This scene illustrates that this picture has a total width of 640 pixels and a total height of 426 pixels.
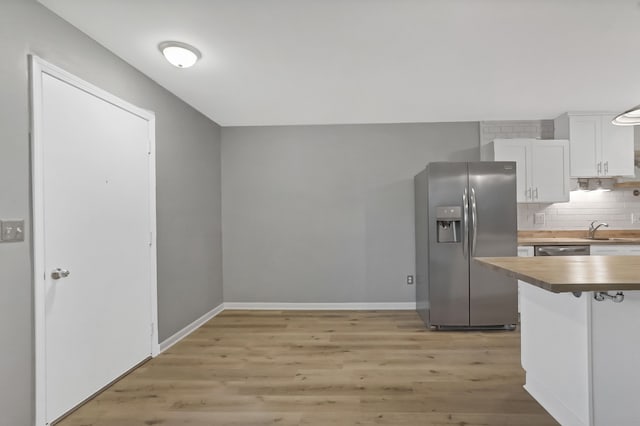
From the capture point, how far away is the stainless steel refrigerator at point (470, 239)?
352cm

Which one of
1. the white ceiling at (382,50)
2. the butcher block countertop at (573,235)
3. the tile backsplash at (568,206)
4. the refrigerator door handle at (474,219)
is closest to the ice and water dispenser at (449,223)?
the refrigerator door handle at (474,219)

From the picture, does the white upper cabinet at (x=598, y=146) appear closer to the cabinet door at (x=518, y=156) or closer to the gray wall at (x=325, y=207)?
the cabinet door at (x=518, y=156)

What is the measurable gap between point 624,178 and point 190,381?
18.0ft

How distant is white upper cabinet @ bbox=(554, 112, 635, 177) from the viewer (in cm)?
397

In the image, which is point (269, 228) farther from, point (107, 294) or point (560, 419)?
point (560, 419)

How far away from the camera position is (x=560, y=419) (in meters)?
1.92

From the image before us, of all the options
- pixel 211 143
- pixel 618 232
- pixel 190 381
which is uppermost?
pixel 211 143

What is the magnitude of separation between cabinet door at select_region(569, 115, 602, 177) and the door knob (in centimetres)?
527

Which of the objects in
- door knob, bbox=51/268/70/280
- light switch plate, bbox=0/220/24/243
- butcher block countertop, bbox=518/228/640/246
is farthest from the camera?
butcher block countertop, bbox=518/228/640/246

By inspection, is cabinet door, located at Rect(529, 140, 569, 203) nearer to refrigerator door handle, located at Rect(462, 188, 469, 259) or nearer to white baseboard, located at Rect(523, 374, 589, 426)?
refrigerator door handle, located at Rect(462, 188, 469, 259)

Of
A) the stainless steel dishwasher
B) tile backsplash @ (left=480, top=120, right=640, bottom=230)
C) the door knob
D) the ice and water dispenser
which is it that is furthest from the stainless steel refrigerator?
the door knob

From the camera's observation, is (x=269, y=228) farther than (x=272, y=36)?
Yes

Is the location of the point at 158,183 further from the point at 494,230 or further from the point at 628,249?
the point at 628,249

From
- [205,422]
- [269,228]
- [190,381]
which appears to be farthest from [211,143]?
[205,422]
